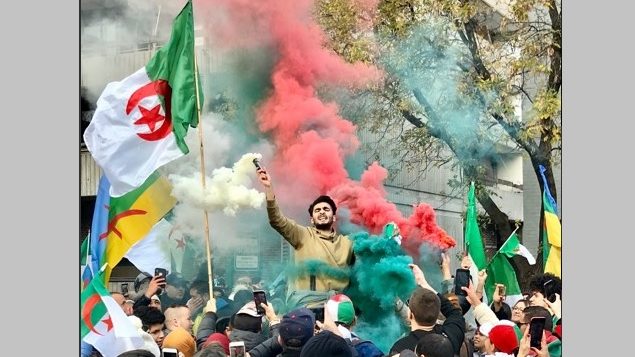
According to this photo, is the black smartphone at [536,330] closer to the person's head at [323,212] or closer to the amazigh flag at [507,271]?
the amazigh flag at [507,271]

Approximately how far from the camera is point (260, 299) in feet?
31.5

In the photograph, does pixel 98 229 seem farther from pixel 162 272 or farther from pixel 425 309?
pixel 425 309

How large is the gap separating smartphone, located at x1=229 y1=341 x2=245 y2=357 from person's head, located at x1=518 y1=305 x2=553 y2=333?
2687 mm

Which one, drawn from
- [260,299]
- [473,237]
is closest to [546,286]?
[473,237]

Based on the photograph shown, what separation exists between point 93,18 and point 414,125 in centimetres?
333

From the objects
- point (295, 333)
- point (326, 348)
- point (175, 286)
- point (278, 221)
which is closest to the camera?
point (326, 348)

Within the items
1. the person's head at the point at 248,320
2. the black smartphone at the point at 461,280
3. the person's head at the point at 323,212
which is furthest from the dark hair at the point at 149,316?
the black smartphone at the point at 461,280

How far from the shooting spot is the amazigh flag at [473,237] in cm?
998

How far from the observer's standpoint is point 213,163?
9.91 meters

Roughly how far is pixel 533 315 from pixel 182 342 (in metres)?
3.18

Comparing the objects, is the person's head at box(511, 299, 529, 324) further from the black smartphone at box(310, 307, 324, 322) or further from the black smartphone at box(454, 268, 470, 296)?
the black smartphone at box(310, 307, 324, 322)

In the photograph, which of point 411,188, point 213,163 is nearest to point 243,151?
point 213,163

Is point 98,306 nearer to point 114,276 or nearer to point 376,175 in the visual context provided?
point 114,276

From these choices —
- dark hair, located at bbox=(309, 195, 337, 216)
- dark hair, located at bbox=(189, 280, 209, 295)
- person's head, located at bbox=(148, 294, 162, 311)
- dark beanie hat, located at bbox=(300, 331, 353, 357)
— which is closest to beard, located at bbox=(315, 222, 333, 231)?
dark hair, located at bbox=(309, 195, 337, 216)
